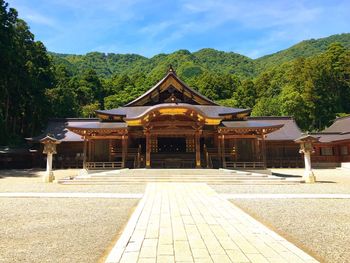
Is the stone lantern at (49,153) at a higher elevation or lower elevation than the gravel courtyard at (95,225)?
higher

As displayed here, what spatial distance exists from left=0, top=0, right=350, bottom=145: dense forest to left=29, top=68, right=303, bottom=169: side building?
1296 cm

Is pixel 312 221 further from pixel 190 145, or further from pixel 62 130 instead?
Answer: pixel 62 130

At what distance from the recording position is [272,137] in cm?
3025

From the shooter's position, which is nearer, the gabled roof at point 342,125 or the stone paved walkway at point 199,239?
the stone paved walkway at point 199,239

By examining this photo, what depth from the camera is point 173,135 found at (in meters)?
22.5

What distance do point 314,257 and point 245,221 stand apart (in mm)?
2249

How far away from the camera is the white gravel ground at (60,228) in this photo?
181 inches

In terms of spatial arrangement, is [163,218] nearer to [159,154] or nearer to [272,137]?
[159,154]

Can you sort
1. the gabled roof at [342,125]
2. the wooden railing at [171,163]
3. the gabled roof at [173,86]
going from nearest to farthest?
the wooden railing at [171,163], the gabled roof at [173,86], the gabled roof at [342,125]

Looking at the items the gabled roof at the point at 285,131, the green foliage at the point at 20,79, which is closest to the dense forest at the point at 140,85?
the green foliage at the point at 20,79

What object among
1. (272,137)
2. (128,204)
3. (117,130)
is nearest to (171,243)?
(128,204)

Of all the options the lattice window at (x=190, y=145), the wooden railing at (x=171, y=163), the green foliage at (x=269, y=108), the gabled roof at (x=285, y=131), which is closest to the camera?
the wooden railing at (x=171, y=163)

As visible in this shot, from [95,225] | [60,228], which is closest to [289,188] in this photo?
[95,225]

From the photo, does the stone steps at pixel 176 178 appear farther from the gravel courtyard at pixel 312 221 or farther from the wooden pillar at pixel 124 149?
the gravel courtyard at pixel 312 221
